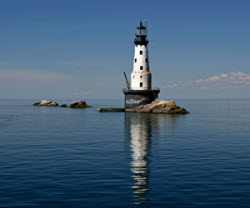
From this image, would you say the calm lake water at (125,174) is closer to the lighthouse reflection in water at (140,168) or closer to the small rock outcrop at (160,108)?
the lighthouse reflection in water at (140,168)

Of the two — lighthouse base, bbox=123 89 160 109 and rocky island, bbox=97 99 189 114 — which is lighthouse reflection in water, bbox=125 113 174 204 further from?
lighthouse base, bbox=123 89 160 109

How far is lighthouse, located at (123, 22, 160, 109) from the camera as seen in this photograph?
83.6m

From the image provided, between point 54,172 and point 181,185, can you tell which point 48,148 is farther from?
point 181,185

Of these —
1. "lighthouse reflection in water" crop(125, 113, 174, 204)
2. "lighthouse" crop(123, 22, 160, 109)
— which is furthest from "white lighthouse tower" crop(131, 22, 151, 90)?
"lighthouse reflection in water" crop(125, 113, 174, 204)

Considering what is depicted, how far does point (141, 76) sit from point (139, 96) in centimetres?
553

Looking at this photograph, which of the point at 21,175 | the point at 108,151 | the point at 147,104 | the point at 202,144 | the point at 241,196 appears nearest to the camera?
the point at 241,196

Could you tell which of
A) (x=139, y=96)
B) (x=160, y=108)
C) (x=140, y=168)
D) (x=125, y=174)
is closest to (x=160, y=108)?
(x=160, y=108)

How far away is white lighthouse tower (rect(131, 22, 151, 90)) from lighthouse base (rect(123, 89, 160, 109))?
1369 millimetres

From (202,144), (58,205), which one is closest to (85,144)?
(202,144)

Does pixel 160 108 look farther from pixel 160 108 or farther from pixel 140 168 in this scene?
pixel 140 168

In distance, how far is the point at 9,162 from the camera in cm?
2319

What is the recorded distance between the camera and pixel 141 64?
8362cm

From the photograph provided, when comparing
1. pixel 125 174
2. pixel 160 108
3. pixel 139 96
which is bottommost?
pixel 125 174

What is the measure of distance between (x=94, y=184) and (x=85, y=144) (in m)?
15.3
